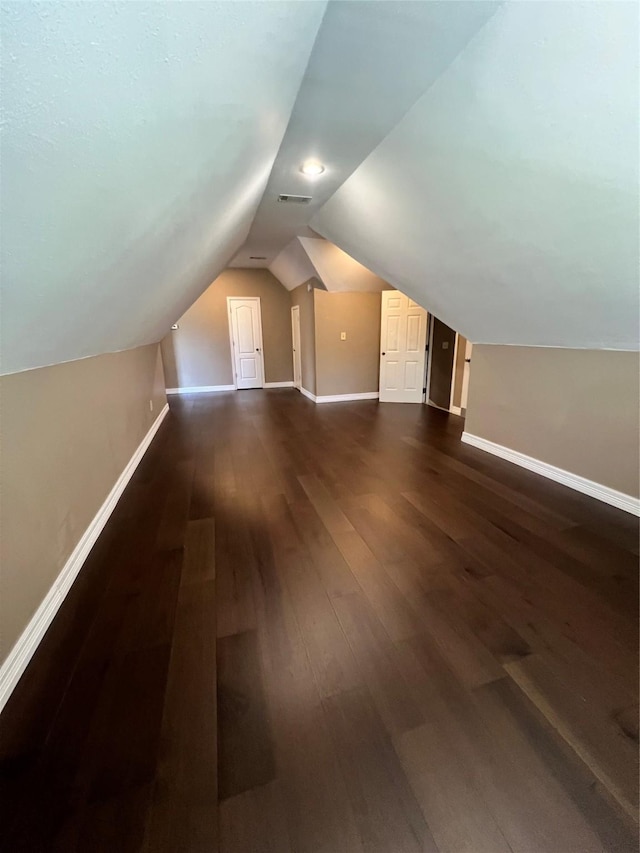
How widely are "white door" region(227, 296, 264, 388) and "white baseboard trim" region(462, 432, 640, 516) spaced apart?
503cm

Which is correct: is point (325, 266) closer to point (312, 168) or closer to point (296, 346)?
point (296, 346)

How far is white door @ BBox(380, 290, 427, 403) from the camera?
564 centimetres

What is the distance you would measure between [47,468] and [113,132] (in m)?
1.48

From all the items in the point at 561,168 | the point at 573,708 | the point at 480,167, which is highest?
the point at 480,167

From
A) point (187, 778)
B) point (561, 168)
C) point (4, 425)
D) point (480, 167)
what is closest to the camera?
point (187, 778)

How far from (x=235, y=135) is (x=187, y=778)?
7.88 feet

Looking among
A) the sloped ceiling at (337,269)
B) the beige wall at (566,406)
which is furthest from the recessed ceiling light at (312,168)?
the beige wall at (566,406)

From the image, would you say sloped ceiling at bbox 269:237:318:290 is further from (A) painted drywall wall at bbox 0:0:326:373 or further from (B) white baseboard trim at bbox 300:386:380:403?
(A) painted drywall wall at bbox 0:0:326:373

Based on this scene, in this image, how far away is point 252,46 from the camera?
1129mm

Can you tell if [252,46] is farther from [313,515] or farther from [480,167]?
[313,515]

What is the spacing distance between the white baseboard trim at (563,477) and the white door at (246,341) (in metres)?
5.03

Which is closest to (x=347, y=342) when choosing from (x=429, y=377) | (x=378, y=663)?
(x=429, y=377)

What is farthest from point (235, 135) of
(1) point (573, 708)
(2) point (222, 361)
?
(2) point (222, 361)

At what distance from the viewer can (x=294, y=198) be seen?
322 cm
